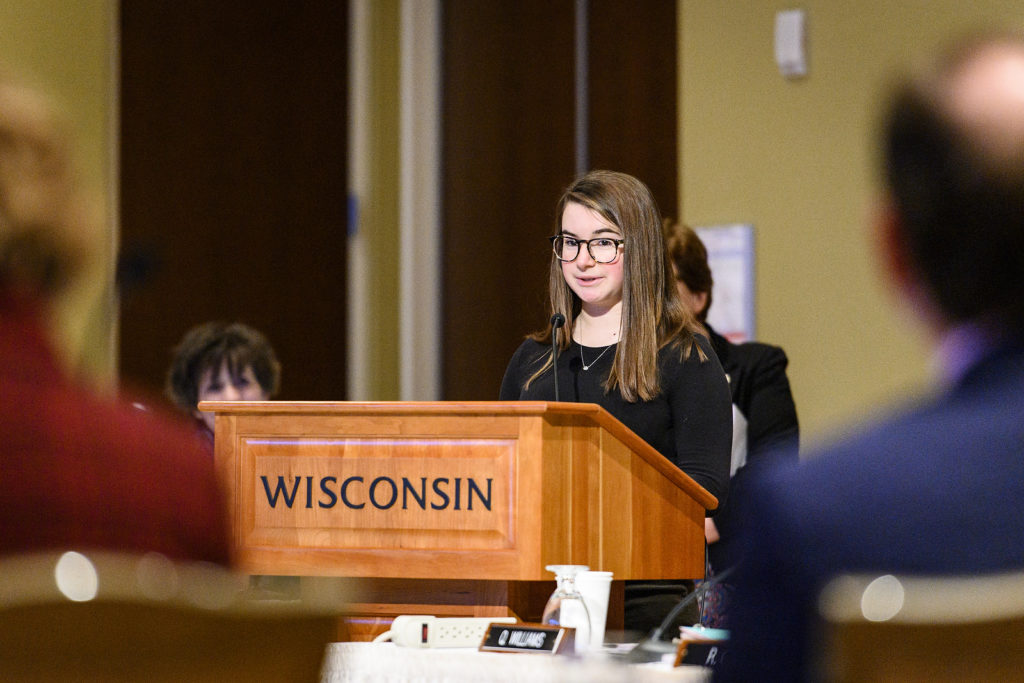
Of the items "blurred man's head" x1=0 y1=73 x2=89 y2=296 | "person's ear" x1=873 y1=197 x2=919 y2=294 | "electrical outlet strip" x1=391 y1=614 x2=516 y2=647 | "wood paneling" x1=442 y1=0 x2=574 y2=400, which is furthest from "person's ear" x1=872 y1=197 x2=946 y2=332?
"wood paneling" x1=442 y1=0 x2=574 y2=400

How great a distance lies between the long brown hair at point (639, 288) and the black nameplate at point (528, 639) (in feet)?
2.29

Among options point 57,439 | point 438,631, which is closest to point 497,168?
point 438,631

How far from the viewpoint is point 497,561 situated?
2.40m

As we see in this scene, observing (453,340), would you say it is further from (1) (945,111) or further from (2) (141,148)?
(1) (945,111)

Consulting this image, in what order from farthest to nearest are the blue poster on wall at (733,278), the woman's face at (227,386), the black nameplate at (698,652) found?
the blue poster on wall at (733,278) < the woman's face at (227,386) < the black nameplate at (698,652)

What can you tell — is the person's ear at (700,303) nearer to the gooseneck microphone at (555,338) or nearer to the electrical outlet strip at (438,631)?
the gooseneck microphone at (555,338)

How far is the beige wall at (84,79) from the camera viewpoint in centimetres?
487

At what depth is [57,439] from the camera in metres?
1.16

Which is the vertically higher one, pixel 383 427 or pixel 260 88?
pixel 260 88

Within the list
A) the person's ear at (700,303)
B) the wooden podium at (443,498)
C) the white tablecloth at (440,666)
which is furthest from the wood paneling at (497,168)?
the white tablecloth at (440,666)

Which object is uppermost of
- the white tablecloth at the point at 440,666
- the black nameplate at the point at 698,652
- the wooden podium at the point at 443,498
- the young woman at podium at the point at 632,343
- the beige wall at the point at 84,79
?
the beige wall at the point at 84,79

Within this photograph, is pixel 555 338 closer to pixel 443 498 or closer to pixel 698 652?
pixel 443 498

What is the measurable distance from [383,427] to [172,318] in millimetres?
3219

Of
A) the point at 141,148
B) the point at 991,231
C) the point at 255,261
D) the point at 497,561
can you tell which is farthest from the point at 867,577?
the point at 255,261
